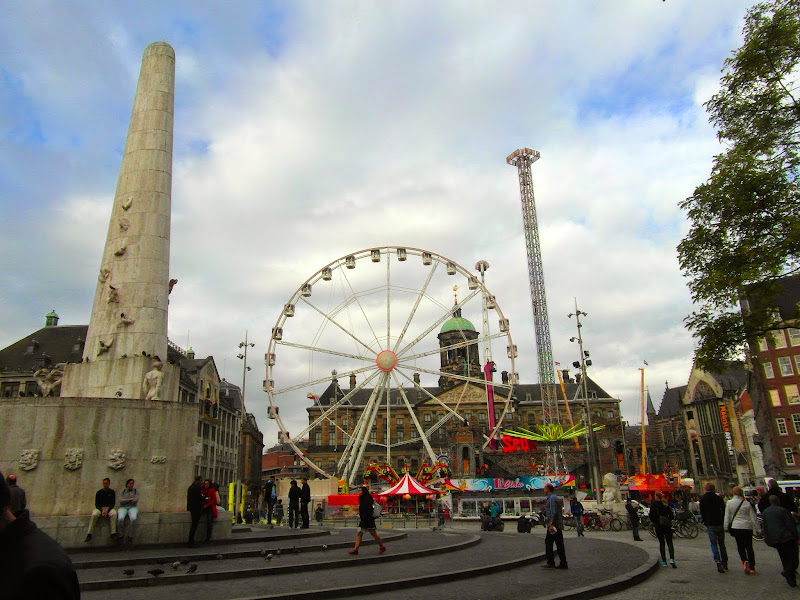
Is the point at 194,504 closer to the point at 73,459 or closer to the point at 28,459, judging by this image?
the point at 73,459

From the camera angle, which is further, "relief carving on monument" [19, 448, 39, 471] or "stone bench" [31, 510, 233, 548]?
"relief carving on monument" [19, 448, 39, 471]

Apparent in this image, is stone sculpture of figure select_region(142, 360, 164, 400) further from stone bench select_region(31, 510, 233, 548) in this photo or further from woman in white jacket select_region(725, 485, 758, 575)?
woman in white jacket select_region(725, 485, 758, 575)

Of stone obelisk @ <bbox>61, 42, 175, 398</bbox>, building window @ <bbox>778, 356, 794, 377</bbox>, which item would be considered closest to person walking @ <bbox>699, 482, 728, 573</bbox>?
stone obelisk @ <bbox>61, 42, 175, 398</bbox>

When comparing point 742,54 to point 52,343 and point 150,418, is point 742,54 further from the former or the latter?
point 52,343

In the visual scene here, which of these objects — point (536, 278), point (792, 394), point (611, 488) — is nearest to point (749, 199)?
point (611, 488)

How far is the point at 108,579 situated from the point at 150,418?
15.0ft

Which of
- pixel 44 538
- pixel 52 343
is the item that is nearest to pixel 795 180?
pixel 44 538

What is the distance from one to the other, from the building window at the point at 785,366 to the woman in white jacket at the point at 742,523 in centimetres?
4876

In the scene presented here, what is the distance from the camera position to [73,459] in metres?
11.6

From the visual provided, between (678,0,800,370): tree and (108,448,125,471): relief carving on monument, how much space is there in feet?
41.5

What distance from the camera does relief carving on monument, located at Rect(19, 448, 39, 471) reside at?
11.3 m

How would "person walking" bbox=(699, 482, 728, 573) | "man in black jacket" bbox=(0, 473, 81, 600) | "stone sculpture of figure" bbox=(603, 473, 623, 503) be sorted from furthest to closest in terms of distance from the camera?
"stone sculpture of figure" bbox=(603, 473, 623, 503) → "person walking" bbox=(699, 482, 728, 573) → "man in black jacket" bbox=(0, 473, 81, 600)

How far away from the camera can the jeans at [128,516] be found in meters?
11.2

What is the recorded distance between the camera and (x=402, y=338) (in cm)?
3834
